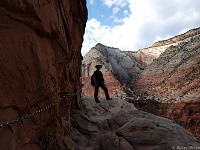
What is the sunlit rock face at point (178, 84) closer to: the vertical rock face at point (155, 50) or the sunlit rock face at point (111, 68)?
the sunlit rock face at point (111, 68)

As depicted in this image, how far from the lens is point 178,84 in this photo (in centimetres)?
3275

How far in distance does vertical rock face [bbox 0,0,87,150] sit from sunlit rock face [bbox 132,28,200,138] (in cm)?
2254

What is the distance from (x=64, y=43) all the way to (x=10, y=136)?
135 inches

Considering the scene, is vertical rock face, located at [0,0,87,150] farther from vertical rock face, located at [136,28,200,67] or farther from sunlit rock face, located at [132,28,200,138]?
vertical rock face, located at [136,28,200,67]

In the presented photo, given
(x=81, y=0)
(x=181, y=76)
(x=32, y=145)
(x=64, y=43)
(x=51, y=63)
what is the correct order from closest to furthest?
(x=32, y=145)
(x=51, y=63)
(x=64, y=43)
(x=81, y=0)
(x=181, y=76)

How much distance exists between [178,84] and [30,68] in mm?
29722

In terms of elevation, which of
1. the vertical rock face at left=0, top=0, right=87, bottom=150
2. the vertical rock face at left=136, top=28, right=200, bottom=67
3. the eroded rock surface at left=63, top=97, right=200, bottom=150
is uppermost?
the vertical rock face at left=136, top=28, right=200, bottom=67

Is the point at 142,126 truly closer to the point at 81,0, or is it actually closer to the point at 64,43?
the point at 64,43

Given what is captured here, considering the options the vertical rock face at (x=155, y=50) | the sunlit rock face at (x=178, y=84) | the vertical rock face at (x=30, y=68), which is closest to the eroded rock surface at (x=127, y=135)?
the vertical rock face at (x=30, y=68)

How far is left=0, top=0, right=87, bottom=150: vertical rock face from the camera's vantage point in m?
4.49

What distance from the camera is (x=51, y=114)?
260 inches

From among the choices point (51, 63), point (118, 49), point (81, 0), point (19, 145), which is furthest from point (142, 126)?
point (118, 49)

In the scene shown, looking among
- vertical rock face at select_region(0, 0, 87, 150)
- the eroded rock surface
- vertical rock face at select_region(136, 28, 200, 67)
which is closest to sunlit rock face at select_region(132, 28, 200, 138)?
vertical rock face at select_region(136, 28, 200, 67)

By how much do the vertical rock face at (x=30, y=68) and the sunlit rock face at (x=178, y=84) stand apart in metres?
22.5
